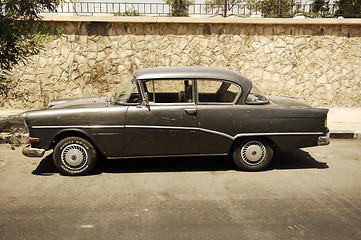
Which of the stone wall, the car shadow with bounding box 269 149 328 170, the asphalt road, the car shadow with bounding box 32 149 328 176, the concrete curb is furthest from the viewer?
the stone wall

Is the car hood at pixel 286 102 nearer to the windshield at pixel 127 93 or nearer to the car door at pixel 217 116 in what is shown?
the car door at pixel 217 116

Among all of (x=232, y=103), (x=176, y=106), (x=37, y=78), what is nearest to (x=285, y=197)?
(x=232, y=103)

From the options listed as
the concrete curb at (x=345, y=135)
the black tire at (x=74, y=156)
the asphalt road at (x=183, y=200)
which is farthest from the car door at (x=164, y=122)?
the concrete curb at (x=345, y=135)

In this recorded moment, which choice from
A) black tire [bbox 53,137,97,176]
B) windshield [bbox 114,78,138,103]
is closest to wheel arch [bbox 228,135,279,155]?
windshield [bbox 114,78,138,103]

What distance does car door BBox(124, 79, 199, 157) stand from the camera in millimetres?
5316

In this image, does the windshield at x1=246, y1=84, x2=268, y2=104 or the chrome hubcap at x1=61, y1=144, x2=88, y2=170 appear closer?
the chrome hubcap at x1=61, y1=144, x2=88, y2=170

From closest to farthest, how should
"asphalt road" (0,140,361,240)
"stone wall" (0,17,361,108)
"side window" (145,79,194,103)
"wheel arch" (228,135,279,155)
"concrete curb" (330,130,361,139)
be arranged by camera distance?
"asphalt road" (0,140,361,240) < "side window" (145,79,194,103) < "wheel arch" (228,135,279,155) < "concrete curb" (330,130,361,139) < "stone wall" (0,17,361,108)

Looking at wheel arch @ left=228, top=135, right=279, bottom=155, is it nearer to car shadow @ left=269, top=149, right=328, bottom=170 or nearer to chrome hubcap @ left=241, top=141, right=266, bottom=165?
chrome hubcap @ left=241, top=141, right=266, bottom=165

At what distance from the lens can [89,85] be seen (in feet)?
36.2

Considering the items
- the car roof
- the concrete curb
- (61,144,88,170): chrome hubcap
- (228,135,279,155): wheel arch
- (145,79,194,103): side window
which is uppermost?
the car roof

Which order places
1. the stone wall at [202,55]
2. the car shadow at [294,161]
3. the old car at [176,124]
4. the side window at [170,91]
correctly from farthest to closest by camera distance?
the stone wall at [202,55], the car shadow at [294,161], the side window at [170,91], the old car at [176,124]

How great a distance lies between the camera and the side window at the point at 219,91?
548 cm

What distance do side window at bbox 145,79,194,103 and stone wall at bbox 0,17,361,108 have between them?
586 centimetres

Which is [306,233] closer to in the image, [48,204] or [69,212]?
[69,212]
